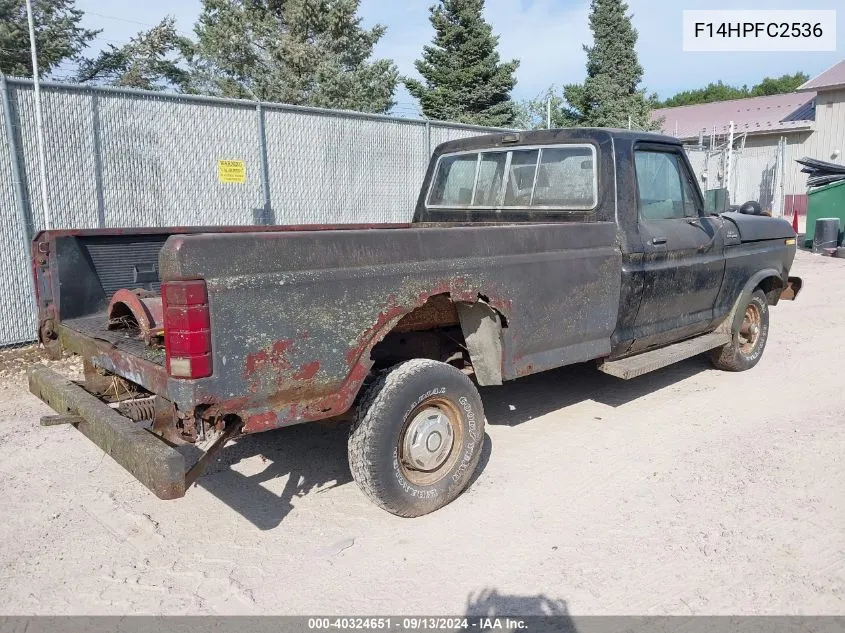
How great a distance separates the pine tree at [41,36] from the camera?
17109 millimetres

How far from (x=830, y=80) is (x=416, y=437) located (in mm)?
29682

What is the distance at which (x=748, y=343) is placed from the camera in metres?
6.43

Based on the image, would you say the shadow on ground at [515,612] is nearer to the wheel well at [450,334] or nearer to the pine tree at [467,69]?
the wheel well at [450,334]

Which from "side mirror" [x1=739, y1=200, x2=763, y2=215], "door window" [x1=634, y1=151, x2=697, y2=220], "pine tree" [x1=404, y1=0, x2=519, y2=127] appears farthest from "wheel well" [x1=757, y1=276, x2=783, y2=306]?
"pine tree" [x1=404, y1=0, x2=519, y2=127]

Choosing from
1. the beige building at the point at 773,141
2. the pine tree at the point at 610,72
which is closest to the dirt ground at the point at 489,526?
the beige building at the point at 773,141

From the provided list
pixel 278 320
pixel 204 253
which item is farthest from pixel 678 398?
pixel 204 253

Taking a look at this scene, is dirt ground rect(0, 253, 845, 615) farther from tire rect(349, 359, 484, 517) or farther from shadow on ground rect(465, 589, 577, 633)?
tire rect(349, 359, 484, 517)

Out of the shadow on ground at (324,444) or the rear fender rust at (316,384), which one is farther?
the shadow on ground at (324,444)

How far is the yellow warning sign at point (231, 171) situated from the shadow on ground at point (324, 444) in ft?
14.5

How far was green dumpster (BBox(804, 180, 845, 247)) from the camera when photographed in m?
→ 16.9

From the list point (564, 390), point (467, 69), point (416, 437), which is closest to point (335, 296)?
point (416, 437)

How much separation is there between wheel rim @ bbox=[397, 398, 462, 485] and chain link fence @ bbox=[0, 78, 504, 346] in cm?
520

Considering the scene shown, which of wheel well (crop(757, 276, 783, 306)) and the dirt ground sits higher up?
wheel well (crop(757, 276, 783, 306))

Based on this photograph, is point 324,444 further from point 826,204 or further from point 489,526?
point 826,204
